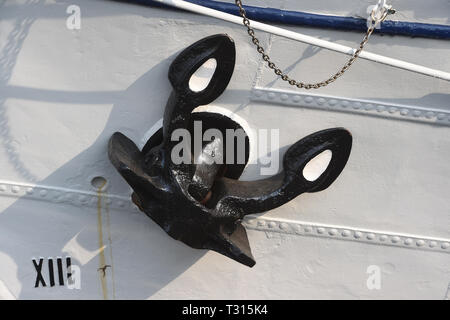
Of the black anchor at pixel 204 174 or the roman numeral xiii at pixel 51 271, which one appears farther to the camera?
the roman numeral xiii at pixel 51 271

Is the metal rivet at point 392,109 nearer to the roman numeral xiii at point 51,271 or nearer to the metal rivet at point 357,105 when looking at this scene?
the metal rivet at point 357,105

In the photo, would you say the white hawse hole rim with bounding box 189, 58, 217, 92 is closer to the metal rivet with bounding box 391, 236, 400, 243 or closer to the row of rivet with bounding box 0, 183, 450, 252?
the row of rivet with bounding box 0, 183, 450, 252

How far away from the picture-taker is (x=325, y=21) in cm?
172

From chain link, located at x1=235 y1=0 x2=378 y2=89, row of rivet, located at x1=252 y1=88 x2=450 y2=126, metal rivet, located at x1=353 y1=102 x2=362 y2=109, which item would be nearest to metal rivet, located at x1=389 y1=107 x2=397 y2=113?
row of rivet, located at x1=252 y1=88 x2=450 y2=126

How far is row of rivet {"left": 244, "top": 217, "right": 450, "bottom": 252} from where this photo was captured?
2092mm

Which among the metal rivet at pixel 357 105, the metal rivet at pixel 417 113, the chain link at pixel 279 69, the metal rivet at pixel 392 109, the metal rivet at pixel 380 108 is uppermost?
the chain link at pixel 279 69

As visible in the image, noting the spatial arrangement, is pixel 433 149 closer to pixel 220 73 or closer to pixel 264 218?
pixel 264 218

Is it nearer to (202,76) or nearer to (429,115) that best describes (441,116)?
(429,115)

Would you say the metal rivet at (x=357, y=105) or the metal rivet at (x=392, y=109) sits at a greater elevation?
the metal rivet at (x=357, y=105)

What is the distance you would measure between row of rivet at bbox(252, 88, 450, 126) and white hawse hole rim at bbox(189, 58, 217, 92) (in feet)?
0.59

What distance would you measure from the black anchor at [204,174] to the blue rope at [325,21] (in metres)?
0.14

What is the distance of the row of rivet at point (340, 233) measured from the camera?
2092 mm

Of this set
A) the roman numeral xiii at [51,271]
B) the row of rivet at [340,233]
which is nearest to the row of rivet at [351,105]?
the row of rivet at [340,233]

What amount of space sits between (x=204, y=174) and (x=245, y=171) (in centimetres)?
18
